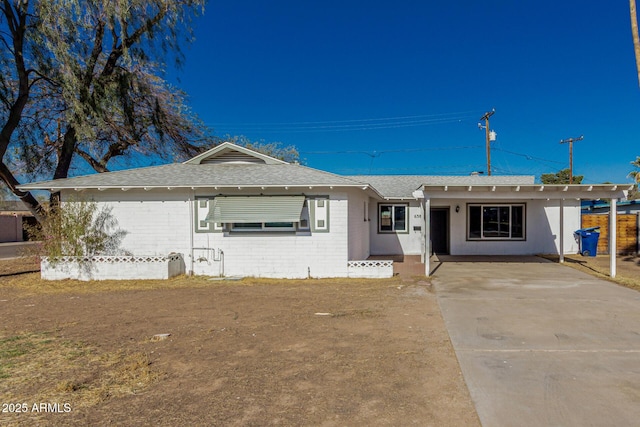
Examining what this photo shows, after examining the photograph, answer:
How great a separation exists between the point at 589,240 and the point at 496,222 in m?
3.49

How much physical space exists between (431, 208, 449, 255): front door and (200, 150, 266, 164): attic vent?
25.5ft

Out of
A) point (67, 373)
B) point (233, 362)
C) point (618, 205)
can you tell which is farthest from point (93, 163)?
point (618, 205)

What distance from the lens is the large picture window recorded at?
50.5ft

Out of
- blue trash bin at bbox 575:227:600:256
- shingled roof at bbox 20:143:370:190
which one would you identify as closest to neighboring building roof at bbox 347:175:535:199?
blue trash bin at bbox 575:227:600:256

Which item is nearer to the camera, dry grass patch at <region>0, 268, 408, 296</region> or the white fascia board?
dry grass patch at <region>0, 268, 408, 296</region>

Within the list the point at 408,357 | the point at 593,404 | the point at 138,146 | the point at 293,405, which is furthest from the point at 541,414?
the point at 138,146

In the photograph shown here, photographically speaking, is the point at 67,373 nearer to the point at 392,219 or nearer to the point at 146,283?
the point at 146,283

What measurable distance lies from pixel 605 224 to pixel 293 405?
17447 millimetres

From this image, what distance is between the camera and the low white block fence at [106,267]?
10.3 meters

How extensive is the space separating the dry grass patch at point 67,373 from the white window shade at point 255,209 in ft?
18.2

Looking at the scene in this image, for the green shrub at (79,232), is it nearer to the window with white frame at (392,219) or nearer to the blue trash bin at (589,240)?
the window with white frame at (392,219)

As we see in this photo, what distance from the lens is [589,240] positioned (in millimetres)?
14961

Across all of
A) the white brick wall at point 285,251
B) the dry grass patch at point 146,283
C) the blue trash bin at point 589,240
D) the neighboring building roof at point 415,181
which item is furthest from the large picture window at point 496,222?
the white brick wall at point 285,251

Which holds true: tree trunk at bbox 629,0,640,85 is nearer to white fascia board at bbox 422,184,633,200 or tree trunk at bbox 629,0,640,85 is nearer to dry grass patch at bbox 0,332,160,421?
white fascia board at bbox 422,184,633,200
